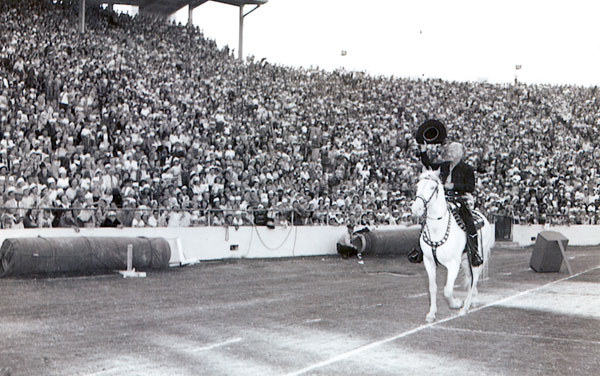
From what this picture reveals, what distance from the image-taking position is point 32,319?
11.8m

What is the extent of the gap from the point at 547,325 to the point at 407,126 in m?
28.1

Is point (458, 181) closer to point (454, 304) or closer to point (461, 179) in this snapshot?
point (461, 179)

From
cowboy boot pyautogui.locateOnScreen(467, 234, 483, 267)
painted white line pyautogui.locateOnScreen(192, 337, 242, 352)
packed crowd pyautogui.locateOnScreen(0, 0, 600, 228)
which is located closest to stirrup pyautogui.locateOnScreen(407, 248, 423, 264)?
cowboy boot pyautogui.locateOnScreen(467, 234, 483, 267)

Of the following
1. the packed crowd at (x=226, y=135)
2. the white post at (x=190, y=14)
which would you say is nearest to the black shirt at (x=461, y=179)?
the packed crowd at (x=226, y=135)

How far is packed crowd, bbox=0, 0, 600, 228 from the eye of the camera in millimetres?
21766

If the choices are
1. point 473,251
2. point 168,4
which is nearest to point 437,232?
point 473,251

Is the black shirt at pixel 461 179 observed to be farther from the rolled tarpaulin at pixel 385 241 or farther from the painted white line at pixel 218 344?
the rolled tarpaulin at pixel 385 241

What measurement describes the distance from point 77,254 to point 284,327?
8.28 m

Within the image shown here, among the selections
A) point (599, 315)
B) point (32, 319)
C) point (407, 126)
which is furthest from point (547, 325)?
point (407, 126)

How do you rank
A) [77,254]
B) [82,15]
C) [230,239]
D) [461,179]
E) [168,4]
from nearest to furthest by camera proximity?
[461,179] → [77,254] → [230,239] → [82,15] → [168,4]

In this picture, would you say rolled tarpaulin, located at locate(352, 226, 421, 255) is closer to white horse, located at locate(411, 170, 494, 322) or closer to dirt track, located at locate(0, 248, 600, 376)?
dirt track, located at locate(0, 248, 600, 376)

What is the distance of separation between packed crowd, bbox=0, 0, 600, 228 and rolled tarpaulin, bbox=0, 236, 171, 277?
1.20 m

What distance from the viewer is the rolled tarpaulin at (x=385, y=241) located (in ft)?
87.8

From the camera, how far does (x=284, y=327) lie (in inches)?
451
